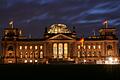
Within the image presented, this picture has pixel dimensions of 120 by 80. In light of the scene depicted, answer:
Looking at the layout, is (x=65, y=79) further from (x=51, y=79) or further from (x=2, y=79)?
(x=2, y=79)

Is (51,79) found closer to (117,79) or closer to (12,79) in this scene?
(12,79)

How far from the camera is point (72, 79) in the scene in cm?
5575

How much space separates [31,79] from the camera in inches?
2181

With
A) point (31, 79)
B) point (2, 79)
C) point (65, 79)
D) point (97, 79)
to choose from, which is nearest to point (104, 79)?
point (97, 79)

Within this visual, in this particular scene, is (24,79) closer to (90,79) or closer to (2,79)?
(2,79)

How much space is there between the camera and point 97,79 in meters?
55.4

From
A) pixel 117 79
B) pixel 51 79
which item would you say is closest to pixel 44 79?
pixel 51 79

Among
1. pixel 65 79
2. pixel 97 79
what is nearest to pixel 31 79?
pixel 65 79

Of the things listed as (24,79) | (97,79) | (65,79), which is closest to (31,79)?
(24,79)

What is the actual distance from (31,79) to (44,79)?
172cm

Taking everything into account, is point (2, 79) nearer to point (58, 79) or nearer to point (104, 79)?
point (58, 79)

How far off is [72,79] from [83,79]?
4.73 ft

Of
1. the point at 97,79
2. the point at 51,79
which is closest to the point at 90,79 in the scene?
the point at 97,79

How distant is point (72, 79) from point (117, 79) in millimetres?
5892
